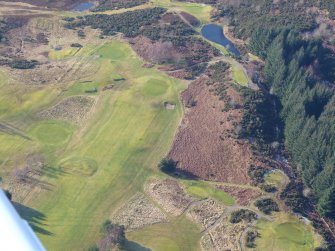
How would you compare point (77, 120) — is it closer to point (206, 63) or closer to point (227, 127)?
point (227, 127)

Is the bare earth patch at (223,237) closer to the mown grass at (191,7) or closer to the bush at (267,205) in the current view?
the bush at (267,205)

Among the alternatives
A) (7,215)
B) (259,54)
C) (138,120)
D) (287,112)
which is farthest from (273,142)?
(7,215)

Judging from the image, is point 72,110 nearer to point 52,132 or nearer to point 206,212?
point 52,132

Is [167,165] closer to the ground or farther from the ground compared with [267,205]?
farther from the ground

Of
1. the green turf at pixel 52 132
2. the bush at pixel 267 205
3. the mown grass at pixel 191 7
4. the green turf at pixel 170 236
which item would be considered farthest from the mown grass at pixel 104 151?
the mown grass at pixel 191 7

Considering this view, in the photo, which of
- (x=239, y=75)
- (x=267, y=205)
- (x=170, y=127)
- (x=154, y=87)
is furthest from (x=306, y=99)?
(x=154, y=87)
